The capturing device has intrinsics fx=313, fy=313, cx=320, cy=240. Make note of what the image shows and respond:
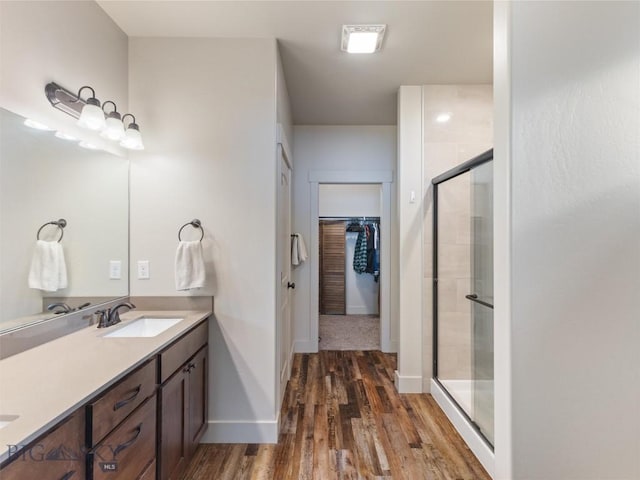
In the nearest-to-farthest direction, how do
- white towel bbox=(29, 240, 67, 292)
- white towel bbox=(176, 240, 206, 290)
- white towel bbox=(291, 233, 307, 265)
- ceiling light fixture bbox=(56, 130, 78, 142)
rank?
1. white towel bbox=(29, 240, 67, 292)
2. ceiling light fixture bbox=(56, 130, 78, 142)
3. white towel bbox=(176, 240, 206, 290)
4. white towel bbox=(291, 233, 307, 265)

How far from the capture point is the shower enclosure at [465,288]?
2.15 meters

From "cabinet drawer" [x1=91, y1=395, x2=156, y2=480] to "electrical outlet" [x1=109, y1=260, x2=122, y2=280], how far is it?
92cm

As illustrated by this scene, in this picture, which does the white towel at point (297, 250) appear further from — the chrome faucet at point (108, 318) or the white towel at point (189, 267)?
the chrome faucet at point (108, 318)

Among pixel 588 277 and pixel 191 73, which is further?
pixel 191 73

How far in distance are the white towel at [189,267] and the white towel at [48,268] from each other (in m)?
0.56

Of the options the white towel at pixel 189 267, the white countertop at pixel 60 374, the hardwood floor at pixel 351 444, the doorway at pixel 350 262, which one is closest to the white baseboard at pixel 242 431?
the hardwood floor at pixel 351 444

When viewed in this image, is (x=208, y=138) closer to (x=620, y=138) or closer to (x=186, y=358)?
(x=186, y=358)

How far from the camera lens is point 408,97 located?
2826mm

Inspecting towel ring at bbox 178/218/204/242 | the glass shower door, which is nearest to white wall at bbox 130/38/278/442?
towel ring at bbox 178/218/204/242

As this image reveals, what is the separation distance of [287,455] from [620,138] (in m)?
2.29

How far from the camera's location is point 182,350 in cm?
169

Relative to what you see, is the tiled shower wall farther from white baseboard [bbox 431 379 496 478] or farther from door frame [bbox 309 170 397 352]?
door frame [bbox 309 170 397 352]

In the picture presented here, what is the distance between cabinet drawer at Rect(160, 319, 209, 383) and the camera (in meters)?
1.51

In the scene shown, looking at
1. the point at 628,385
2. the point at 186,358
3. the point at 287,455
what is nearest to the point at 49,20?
the point at 186,358
